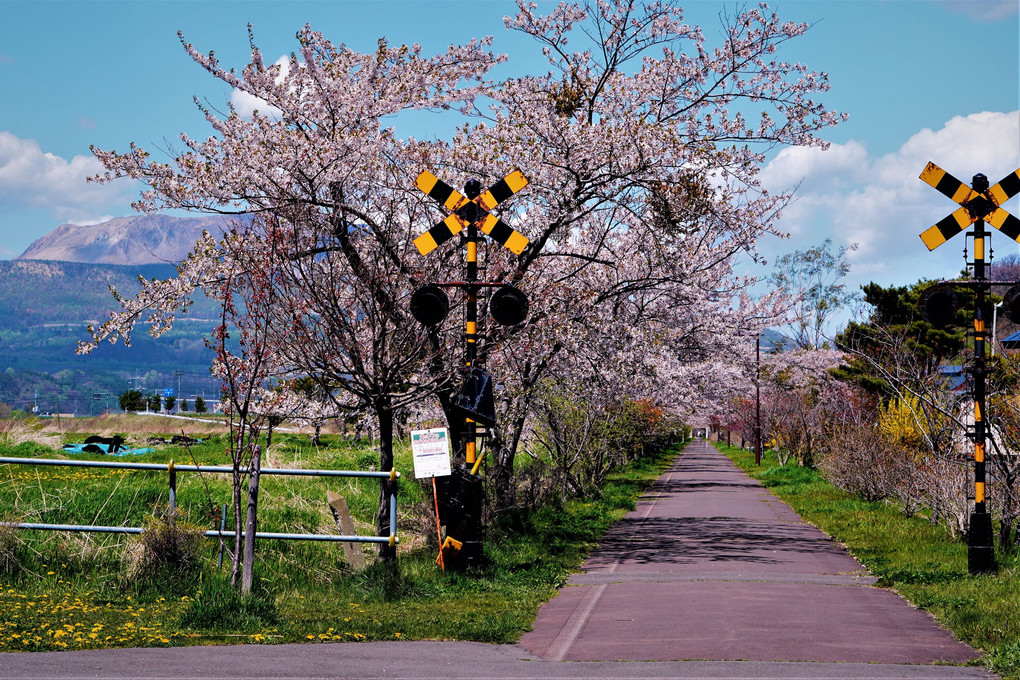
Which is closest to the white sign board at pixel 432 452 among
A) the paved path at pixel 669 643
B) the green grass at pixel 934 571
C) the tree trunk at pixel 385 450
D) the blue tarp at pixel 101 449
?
the tree trunk at pixel 385 450

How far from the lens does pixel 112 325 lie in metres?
16.1

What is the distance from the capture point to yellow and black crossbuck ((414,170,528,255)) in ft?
44.7

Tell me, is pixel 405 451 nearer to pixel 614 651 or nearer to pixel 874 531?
pixel 874 531

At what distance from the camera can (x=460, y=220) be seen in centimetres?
1384

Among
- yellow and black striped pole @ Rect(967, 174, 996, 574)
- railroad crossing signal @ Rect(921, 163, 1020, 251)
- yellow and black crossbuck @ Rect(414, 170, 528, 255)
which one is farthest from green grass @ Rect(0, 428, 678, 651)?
railroad crossing signal @ Rect(921, 163, 1020, 251)

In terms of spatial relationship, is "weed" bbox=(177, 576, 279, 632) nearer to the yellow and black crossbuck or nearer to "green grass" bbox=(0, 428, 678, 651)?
"green grass" bbox=(0, 428, 678, 651)

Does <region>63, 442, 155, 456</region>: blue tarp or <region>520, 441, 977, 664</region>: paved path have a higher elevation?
<region>63, 442, 155, 456</region>: blue tarp

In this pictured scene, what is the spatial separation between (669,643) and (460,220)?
642 cm

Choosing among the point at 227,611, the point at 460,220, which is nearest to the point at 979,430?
the point at 460,220

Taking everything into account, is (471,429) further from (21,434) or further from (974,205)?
(21,434)

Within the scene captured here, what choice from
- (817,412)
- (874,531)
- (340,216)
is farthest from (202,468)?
(817,412)

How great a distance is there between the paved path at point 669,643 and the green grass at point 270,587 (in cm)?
48

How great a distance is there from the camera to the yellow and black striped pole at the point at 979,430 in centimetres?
1375

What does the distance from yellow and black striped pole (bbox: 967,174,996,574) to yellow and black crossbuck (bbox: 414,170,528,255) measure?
617 cm
